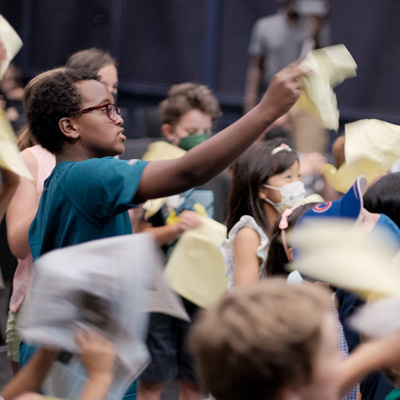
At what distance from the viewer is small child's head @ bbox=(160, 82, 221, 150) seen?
15.0 feet

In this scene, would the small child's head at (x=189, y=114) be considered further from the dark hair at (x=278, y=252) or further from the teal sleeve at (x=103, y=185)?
the teal sleeve at (x=103, y=185)

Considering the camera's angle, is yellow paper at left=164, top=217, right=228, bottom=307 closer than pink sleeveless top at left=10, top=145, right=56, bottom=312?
No

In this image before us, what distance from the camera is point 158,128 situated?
273 inches

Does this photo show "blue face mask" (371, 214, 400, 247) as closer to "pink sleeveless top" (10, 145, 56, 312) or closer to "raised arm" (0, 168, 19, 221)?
"raised arm" (0, 168, 19, 221)

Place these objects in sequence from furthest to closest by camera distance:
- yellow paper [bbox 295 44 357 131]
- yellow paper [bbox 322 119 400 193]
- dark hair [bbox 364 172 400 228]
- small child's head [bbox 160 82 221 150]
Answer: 1. small child's head [bbox 160 82 221 150]
2. yellow paper [bbox 322 119 400 193]
3. dark hair [bbox 364 172 400 228]
4. yellow paper [bbox 295 44 357 131]

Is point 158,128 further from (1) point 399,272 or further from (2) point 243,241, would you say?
(1) point 399,272

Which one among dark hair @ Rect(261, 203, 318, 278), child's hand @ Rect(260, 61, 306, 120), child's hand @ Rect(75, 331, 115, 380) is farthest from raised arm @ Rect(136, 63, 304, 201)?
dark hair @ Rect(261, 203, 318, 278)

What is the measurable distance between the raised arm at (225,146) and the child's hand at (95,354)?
622 mm

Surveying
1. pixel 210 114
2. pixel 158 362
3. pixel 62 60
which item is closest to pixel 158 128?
pixel 210 114

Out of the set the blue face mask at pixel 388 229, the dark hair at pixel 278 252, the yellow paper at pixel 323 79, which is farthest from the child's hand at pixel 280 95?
the dark hair at pixel 278 252

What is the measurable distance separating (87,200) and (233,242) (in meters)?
1.47

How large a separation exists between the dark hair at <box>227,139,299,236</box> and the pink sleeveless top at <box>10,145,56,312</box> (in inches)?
39.3

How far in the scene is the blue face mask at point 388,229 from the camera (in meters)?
2.42

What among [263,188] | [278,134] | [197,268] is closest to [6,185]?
[197,268]
